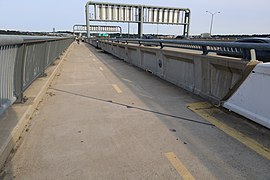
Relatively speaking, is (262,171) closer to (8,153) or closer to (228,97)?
(228,97)

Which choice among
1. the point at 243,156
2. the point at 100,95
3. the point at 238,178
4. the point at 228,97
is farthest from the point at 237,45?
the point at 100,95

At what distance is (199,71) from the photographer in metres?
6.80

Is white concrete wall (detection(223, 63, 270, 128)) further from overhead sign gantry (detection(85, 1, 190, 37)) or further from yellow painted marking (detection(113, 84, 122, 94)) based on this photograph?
overhead sign gantry (detection(85, 1, 190, 37))

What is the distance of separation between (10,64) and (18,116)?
99cm

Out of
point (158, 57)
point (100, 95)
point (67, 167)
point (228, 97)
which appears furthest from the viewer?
point (158, 57)

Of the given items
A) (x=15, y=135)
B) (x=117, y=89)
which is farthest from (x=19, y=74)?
(x=117, y=89)

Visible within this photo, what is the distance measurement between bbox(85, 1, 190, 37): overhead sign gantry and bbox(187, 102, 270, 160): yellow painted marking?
5973 centimetres

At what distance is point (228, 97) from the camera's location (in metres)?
5.45

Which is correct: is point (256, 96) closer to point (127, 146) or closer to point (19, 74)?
point (127, 146)

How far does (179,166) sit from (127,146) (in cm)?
96

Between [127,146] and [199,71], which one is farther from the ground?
[199,71]

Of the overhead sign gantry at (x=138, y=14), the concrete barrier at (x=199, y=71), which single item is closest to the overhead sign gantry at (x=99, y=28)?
the overhead sign gantry at (x=138, y=14)

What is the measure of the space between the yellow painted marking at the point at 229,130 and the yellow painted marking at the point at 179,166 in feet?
4.31

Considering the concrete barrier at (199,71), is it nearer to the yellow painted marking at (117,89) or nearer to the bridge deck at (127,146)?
the bridge deck at (127,146)
